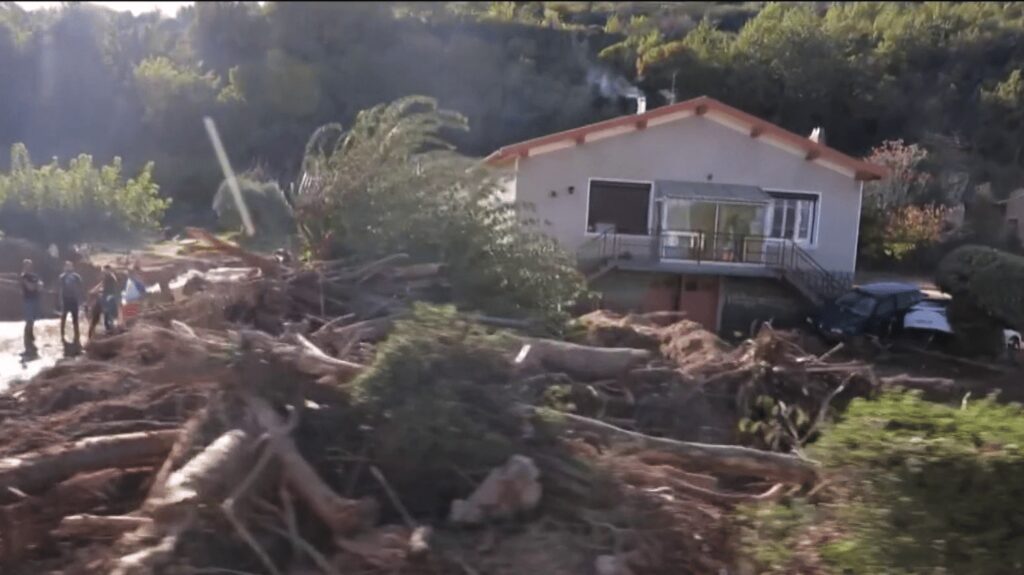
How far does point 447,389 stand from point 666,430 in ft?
10.7

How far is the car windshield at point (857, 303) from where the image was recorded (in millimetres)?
21562

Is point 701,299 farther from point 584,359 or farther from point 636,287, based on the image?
point 584,359

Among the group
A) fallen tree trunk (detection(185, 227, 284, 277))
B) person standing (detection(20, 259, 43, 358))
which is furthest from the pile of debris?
person standing (detection(20, 259, 43, 358))

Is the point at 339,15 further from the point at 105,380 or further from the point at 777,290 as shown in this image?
the point at 105,380

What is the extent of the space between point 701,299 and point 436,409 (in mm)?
18189

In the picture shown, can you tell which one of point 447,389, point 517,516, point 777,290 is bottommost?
point 777,290

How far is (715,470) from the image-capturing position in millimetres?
7129

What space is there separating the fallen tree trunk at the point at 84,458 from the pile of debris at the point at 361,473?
1 cm

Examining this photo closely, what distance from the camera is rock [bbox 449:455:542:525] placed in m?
6.01

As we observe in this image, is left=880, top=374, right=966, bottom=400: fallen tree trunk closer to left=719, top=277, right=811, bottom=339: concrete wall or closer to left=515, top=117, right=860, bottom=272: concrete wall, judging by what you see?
left=719, top=277, right=811, bottom=339: concrete wall

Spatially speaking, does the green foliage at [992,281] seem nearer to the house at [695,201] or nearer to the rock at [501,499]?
the house at [695,201]

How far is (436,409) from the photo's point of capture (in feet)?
20.5

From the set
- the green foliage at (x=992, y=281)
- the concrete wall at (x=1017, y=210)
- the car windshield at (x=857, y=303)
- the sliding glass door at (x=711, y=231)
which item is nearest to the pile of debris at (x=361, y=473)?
the concrete wall at (x=1017, y=210)

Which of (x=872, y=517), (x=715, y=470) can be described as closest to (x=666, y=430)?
(x=715, y=470)
